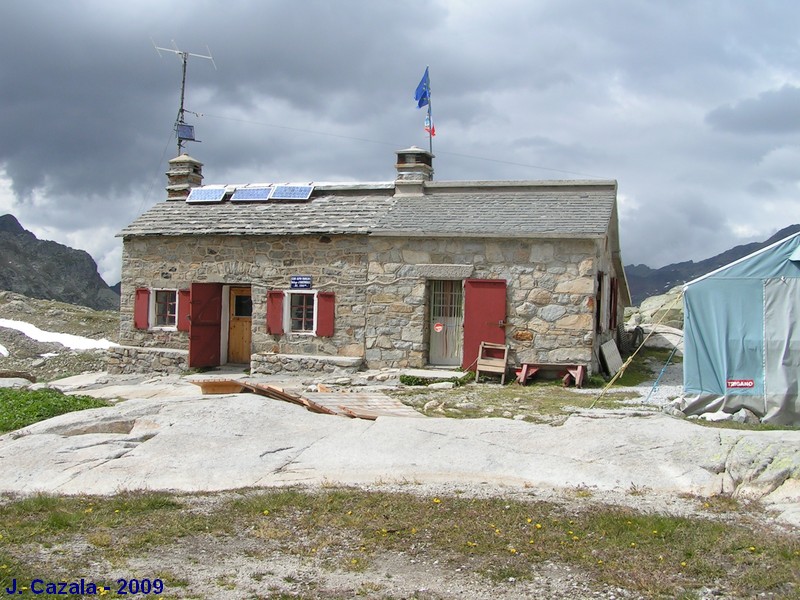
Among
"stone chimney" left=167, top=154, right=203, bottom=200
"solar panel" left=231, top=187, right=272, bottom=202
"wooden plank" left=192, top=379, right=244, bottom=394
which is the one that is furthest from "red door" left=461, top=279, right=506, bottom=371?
"stone chimney" left=167, top=154, right=203, bottom=200

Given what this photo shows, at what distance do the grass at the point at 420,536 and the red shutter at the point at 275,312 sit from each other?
35.4 feet

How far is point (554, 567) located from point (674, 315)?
860 inches

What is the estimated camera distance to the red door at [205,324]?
736 inches

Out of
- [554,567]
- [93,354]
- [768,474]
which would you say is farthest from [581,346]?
[93,354]

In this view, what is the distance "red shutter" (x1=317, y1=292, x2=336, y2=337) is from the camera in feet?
58.2

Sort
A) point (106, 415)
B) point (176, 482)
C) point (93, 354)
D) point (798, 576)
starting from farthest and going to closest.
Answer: point (93, 354) < point (106, 415) < point (176, 482) < point (798, 576)

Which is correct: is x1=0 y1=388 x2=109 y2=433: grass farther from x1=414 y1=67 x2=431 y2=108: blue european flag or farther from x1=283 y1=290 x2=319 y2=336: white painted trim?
x1=414 y1=67 x2=431 y2=108: blue european flag

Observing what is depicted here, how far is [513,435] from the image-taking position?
30.0ft

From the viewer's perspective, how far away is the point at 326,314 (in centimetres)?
1778

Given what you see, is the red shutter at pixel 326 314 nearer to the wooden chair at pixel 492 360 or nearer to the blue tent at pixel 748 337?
the wooden chair at pixel 492 360

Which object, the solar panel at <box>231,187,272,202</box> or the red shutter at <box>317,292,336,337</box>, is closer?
the red shutter at <box>317,292,336,337</box>

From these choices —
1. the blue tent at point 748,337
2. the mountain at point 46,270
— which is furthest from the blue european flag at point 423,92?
the mountain at point 46,270

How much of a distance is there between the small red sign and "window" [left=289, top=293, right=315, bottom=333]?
9.29 meters

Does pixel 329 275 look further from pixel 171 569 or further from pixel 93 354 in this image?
pixel 171 569
